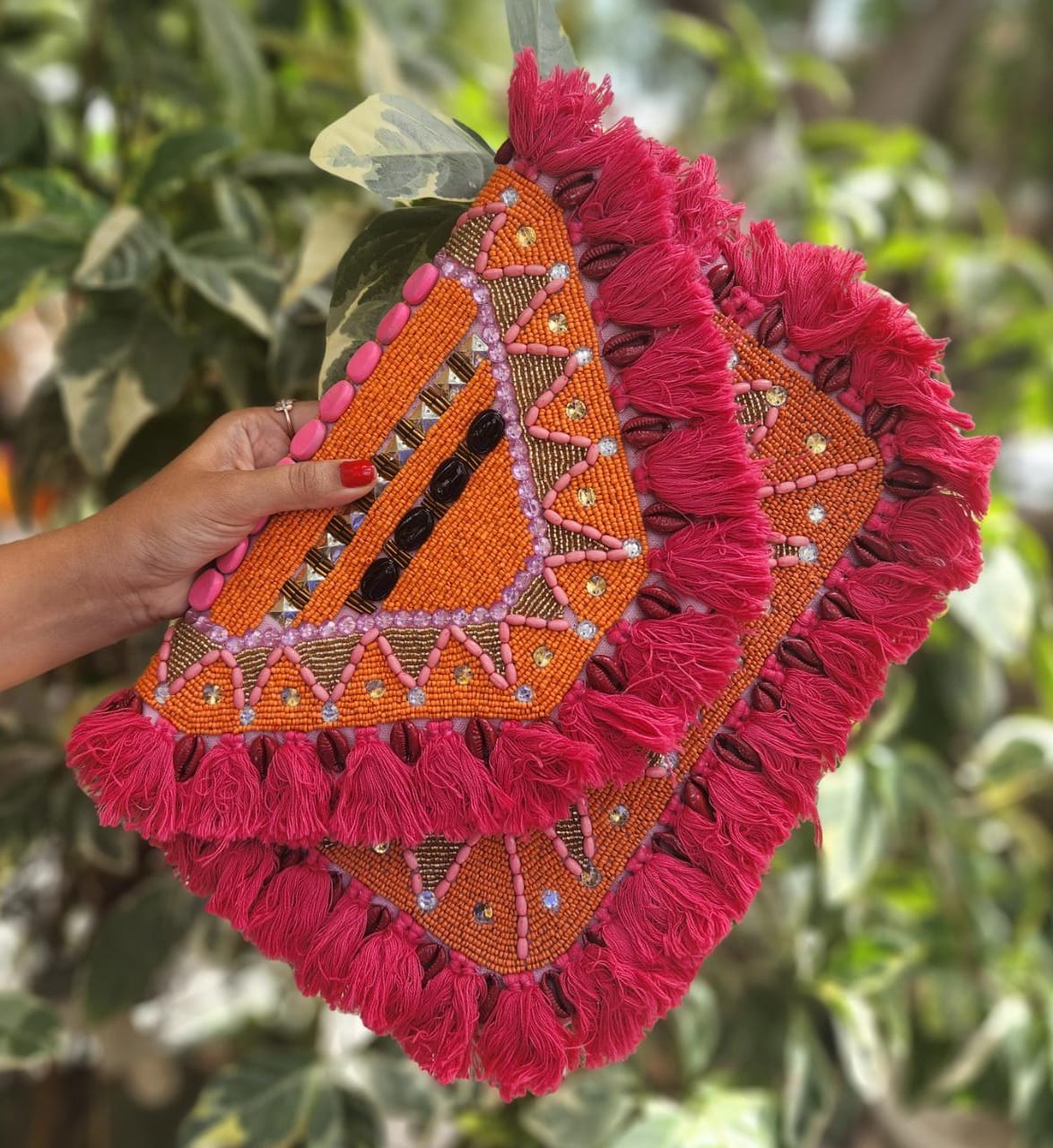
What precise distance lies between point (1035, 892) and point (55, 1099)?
118 centimetres

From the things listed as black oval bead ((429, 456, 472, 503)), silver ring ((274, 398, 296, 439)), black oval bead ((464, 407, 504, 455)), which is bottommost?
silver ring ((274, 398, 296, 439))

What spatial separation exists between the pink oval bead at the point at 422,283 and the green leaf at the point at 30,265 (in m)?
0.37

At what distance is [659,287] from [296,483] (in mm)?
219

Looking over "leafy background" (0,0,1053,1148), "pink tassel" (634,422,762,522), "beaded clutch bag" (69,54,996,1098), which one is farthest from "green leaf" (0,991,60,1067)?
"pink tassel" (634,422,762,522)

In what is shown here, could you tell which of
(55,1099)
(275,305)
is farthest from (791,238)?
(55,1099)

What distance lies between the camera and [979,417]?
4.34 feet

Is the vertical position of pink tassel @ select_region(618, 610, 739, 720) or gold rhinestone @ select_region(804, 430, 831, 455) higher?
gold rhinestone @ select_region(804, 430, 831, 455)

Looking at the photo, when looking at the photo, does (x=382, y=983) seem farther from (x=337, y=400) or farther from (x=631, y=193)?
(x=631, y=193)

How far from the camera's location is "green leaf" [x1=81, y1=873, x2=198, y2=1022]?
901mm

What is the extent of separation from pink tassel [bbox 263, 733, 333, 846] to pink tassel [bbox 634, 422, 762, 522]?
0.24m

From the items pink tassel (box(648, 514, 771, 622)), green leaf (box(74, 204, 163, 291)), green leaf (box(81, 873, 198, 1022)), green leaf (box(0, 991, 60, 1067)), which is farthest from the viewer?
green leaf (box(81, 873, 198, 1022))

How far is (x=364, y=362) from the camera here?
0.54 metres

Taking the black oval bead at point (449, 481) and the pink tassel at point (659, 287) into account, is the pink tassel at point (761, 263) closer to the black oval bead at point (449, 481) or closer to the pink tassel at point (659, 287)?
the pink tassel at point (659, 287)

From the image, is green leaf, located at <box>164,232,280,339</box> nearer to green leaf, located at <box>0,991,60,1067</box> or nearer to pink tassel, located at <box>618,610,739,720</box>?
pink tassel, located at <box>618,610,739,720</box>
